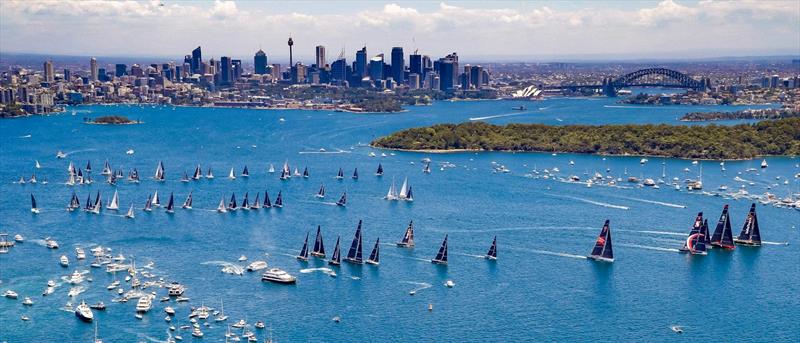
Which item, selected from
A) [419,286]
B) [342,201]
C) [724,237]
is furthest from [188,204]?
[724,237]

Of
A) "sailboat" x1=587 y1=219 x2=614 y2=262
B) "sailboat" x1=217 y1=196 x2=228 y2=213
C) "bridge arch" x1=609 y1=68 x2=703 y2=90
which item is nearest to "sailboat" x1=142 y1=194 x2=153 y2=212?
"sailboat" x1=217 y1=196 x2=228 y2=213

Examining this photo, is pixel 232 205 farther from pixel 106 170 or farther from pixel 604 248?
pixel 604 248

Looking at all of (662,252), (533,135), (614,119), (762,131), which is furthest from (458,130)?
(662,252)

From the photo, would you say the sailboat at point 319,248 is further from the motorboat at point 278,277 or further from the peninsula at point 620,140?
the peninsula at point 620,140

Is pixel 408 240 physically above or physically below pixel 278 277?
above

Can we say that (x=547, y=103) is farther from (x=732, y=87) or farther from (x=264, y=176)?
(x=264, y=176)

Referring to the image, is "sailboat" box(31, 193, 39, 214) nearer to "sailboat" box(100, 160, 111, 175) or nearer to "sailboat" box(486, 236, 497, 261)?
"sailboat" box(100, 160, 111, 175)
